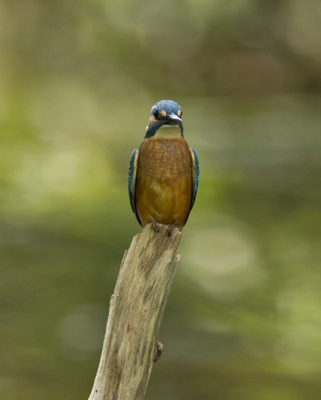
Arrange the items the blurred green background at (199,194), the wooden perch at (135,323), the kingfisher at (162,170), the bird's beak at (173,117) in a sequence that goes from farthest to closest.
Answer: the blurred green background at (199,194)
the kingfisher at (162,170)
the bird's beak at (173,117)
the wooden perch at (135,323)

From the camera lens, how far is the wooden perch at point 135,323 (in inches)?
132

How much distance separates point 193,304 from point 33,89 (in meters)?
6.76

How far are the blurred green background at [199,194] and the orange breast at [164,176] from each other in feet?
15.5

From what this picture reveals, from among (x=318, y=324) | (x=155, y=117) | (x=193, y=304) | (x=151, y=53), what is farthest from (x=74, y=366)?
(x=151, y=53)

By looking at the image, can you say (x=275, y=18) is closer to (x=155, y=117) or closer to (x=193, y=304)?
(x=193, y=304)

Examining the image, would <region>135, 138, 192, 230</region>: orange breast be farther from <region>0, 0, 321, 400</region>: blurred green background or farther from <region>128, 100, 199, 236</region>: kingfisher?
<region>0, 0, 321, 400</region>: blurred green background

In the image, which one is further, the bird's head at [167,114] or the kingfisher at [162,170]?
the kingfisher at [162,170]

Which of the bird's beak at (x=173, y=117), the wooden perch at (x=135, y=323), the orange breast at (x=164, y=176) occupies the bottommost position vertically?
the wooden perch at (x=135, y=323)

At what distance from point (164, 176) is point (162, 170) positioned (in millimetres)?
53

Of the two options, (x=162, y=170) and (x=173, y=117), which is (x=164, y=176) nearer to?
(x=162, y=170)

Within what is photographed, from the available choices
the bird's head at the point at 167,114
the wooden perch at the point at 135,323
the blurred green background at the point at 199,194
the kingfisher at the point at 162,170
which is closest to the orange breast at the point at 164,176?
the kingfisher at the point at 162,170

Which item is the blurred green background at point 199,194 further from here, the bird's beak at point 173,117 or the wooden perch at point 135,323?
the wooden perch at point 135,323

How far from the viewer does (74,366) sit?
890cm

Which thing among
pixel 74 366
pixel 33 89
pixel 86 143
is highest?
pixel 33 89
